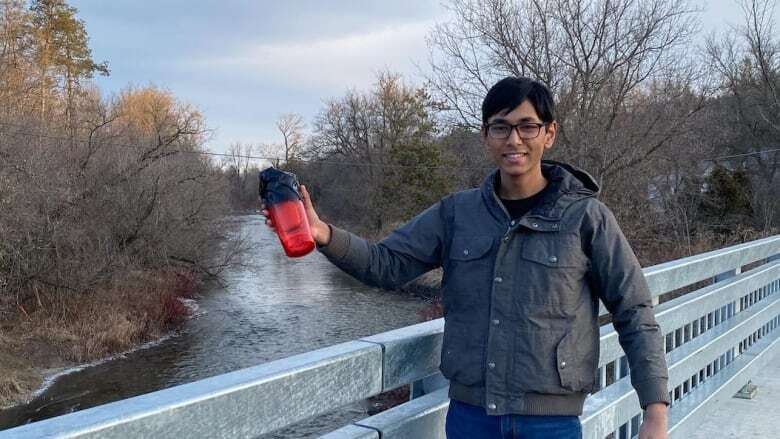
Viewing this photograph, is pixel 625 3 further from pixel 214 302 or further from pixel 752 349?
pixel 752 349

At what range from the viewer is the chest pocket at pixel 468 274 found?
1969 millimetres

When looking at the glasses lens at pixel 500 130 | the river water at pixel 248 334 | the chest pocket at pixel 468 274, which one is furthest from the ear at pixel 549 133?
the river water at pixel 248 334

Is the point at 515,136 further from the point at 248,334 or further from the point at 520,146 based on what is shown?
the point at 248,334

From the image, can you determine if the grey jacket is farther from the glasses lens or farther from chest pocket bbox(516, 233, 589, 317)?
the glasses lens

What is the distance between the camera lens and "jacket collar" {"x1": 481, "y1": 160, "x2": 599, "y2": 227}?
6.53 feet

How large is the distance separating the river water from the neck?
27.2 feet

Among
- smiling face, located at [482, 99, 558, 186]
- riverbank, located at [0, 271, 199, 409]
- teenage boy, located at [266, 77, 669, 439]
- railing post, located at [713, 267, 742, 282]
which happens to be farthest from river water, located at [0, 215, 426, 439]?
smiling face, located at [482, 99, 558, 186]

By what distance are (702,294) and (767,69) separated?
27.6 m

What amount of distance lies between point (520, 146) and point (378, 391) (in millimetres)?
808

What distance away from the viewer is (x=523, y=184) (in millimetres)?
2109

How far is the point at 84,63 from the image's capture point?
37.3 metres

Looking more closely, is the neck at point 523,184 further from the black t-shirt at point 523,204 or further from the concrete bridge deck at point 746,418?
the concrete bridge deck at point 746,418

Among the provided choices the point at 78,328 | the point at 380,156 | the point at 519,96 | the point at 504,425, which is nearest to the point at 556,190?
the point at 519,96

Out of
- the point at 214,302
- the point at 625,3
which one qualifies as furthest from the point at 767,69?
the point at 214,302
